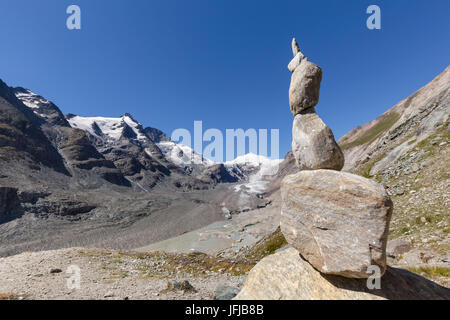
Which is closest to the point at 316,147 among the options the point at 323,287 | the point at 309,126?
the point at 309,126

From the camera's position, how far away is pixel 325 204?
18.1ft

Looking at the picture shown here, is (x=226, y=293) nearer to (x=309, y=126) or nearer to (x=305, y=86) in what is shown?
(x=309, y=126)

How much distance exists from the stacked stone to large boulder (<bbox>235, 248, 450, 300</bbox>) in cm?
49

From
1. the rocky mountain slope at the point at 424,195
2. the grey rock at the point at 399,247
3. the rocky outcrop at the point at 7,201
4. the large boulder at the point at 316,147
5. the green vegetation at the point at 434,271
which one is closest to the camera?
the large boulder at the point at 316,147

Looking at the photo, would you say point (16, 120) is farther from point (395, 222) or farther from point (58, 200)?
point (395, 222)

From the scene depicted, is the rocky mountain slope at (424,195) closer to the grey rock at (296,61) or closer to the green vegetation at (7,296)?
the grey rock at (296,61)

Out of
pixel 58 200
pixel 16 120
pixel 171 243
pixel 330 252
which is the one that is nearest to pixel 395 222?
pixel 330 252

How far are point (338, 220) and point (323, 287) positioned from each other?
6.75ft

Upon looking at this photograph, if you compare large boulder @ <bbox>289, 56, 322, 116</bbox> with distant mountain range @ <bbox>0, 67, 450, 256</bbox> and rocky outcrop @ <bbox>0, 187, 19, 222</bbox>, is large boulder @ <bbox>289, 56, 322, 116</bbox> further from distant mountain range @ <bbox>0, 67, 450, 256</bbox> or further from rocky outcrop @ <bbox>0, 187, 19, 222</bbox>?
rocky outcrop @ <bbox>0, 187, 19, 222</bbox>

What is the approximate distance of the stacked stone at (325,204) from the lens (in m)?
4.72

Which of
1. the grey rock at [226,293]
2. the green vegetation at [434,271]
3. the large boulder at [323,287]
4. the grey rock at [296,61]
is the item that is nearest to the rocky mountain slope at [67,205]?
the grey rock at [226,293]

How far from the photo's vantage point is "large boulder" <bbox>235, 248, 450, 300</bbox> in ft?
17.0

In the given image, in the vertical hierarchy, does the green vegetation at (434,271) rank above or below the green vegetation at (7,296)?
above
